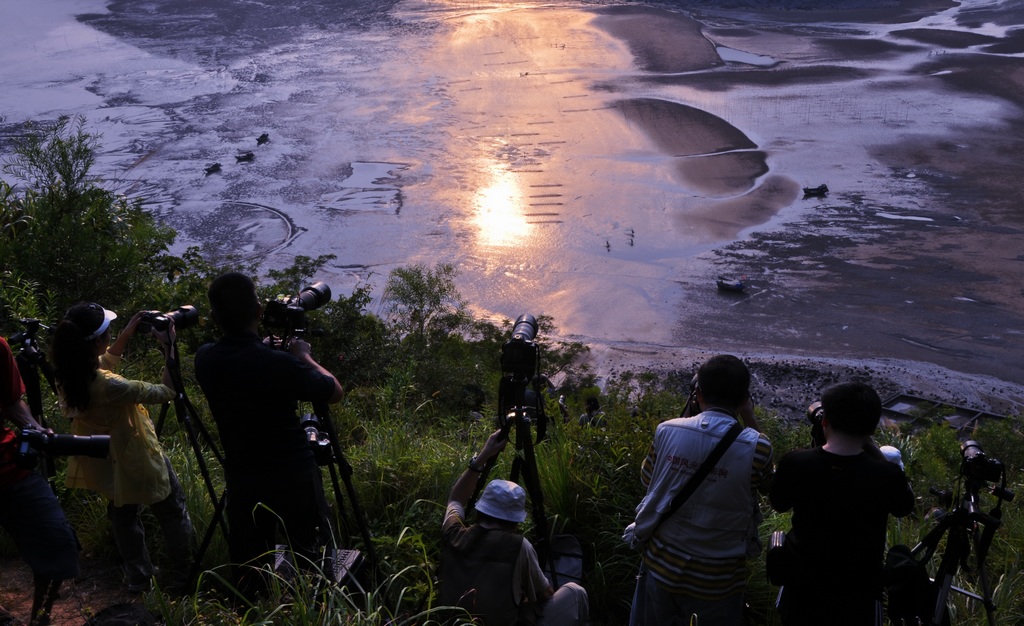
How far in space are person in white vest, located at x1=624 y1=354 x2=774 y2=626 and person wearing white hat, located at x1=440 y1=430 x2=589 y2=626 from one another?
1.59 ft

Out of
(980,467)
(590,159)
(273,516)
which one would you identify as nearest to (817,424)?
(980,467)

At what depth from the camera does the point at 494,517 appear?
3795 mm

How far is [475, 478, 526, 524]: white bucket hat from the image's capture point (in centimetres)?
377

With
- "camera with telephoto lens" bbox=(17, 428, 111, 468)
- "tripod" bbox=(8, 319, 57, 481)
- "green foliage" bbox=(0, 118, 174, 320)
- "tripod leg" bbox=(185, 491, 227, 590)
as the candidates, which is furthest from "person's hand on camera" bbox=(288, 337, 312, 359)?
"green foliage" bbox=(0, 118, 174, 320)

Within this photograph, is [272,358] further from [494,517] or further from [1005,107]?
[1005,107]

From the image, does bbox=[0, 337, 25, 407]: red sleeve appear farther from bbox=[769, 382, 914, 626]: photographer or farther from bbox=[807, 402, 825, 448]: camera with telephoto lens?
bbox=[807, 402, 825, 448]: camera with telephoto lens

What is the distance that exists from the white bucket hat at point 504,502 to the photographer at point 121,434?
1.78m

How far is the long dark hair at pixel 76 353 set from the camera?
14.2ft

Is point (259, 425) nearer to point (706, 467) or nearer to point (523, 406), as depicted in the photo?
point (523, 406)

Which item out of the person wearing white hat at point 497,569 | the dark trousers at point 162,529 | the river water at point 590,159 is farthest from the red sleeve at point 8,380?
the river water at point 590,159

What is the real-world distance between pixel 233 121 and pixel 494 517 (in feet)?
105

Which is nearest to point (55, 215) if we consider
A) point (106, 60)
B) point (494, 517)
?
point (494, 517)

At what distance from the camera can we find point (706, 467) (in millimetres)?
3592

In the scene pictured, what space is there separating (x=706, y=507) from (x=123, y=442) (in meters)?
2.91
